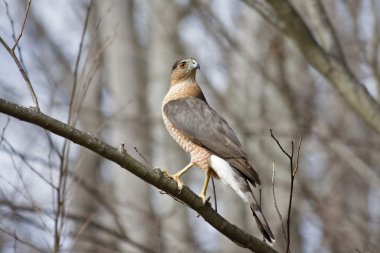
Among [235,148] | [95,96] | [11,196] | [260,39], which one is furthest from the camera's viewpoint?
[95,96]

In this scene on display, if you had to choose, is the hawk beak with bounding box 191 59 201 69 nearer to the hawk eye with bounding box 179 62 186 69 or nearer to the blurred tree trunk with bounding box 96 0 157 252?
the hawk eye with bounding box 179 62 186 69

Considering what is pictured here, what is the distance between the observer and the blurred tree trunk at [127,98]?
13.3 meters

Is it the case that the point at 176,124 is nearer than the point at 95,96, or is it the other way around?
the point at 176,124

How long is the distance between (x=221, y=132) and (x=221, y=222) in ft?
4.43

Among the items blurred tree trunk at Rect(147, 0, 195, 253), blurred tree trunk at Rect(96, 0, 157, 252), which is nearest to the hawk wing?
blurred tree trunk at Rect(147, 0, 195, 253)

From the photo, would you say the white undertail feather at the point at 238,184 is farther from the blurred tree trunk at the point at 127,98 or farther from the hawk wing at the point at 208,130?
the blurred tree trunk at the point at 127,98

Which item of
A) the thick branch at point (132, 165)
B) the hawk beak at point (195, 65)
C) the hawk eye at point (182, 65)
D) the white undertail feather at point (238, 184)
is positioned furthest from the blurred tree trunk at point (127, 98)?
the thick branch at point (132, 165)

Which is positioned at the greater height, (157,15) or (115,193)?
(157,15)

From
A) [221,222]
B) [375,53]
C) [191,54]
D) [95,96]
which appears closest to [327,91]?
[191,54]

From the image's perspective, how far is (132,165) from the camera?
14.0 ft

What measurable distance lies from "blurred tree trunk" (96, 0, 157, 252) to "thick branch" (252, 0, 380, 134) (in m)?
6.69

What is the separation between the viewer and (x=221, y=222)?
15.4 feet

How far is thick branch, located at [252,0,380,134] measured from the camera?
244 inches

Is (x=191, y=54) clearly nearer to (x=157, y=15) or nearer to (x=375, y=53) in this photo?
(x=157, y=15)
